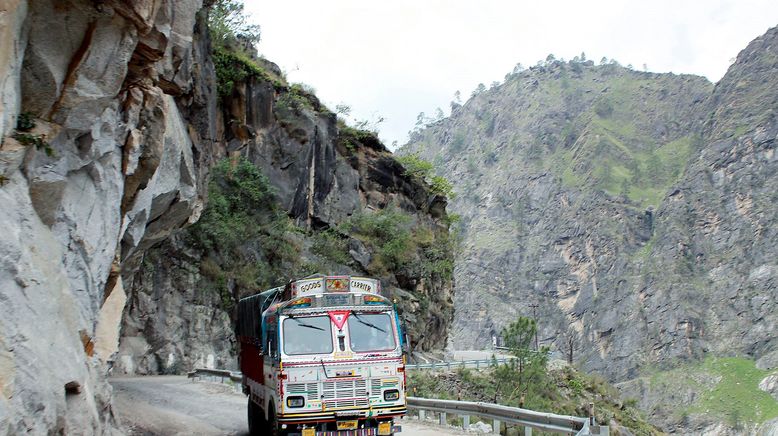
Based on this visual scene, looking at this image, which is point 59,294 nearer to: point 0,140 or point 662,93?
point 0,140

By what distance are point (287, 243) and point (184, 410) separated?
2026 centimetres

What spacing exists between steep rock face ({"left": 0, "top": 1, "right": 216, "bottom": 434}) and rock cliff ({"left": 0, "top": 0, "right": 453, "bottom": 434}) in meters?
0.03

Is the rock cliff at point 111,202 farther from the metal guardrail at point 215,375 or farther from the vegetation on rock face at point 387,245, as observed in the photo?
the metal guardrail at point 215,375

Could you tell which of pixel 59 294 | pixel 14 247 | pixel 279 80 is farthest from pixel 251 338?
pixel 279 80

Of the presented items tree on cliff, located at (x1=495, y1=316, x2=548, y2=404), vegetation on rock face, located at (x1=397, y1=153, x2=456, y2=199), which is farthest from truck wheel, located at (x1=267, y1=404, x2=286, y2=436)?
vegetation on rock face, located at (x1=397, y1=153, x2=456, y2=199)

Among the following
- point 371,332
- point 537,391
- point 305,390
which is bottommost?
point 537,391

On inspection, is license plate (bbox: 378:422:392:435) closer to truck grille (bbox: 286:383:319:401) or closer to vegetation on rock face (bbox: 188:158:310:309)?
truck grille (bbox: 286:383:319:401)

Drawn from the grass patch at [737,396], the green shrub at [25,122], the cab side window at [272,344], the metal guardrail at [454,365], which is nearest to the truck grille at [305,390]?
the cab side window at [272,344]

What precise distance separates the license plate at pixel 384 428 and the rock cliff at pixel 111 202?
4.42 metres

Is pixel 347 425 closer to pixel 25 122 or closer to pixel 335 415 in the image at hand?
pixel 335 415

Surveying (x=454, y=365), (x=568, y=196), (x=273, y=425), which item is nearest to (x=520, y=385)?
(x=454, y=365)

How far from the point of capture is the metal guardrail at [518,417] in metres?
11.5

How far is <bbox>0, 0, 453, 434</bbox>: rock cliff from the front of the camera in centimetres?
825

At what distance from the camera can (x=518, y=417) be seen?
530 inches
